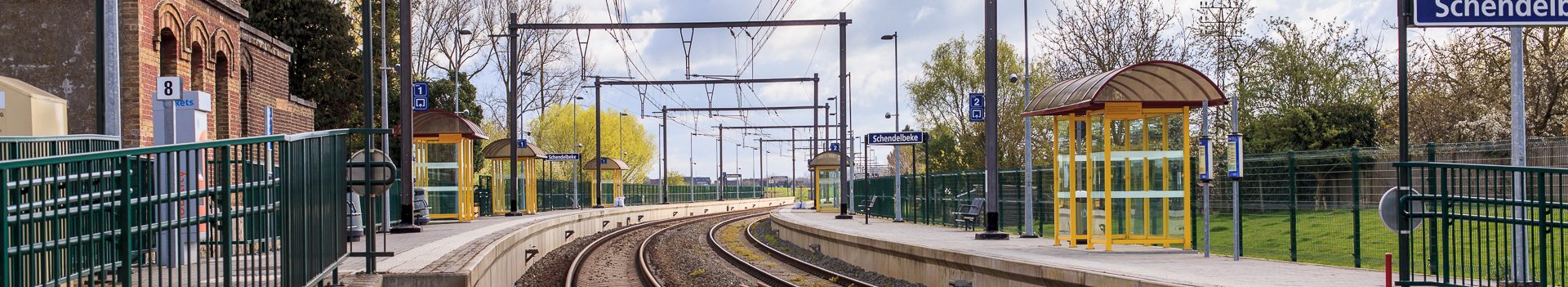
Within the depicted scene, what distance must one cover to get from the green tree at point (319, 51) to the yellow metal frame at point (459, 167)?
12.2m

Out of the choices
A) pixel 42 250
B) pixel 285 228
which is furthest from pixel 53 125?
pixel 42 250

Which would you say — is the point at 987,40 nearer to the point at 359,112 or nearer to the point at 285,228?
the point at 285,228

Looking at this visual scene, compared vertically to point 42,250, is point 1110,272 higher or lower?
lower

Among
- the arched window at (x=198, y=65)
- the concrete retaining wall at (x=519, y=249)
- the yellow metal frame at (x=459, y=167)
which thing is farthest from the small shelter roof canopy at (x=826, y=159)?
the arched window at (x=198, y=65)

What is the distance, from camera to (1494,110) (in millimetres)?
26844

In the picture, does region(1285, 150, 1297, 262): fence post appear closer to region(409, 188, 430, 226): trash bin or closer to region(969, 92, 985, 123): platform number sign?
region(969, 92, 985, 123): platform number sign

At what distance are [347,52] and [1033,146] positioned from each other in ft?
68.7

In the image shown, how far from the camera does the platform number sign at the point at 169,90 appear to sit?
40.3ft

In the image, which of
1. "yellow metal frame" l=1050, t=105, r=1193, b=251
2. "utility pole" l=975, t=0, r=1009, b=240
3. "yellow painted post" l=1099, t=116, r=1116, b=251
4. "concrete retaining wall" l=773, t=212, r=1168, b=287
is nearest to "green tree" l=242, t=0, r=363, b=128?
"concrete retaining wall" l=773, t=212, r=1168, b=287

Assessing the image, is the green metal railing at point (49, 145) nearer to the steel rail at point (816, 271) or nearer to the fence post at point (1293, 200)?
the steel rail at point (816, 271)

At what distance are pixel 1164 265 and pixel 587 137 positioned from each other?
216ft

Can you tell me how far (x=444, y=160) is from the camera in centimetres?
2739

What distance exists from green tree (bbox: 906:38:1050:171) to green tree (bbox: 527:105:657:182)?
25.6 meters

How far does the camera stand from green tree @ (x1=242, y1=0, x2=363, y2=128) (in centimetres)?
3853
